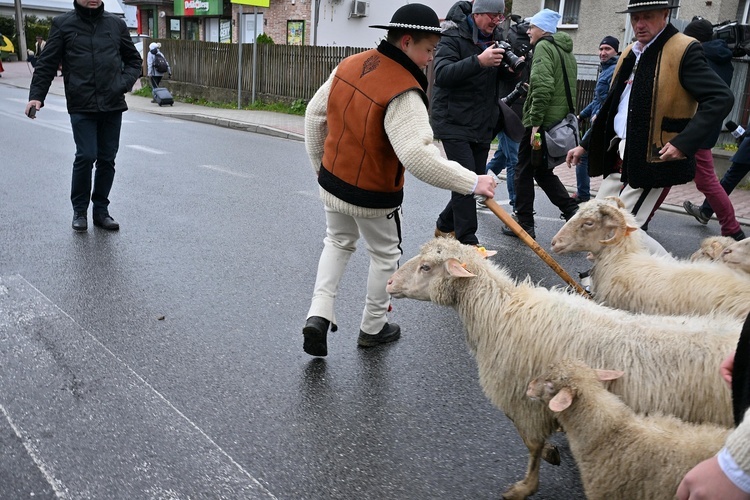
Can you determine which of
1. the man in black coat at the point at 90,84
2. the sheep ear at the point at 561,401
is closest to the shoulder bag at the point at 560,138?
the man in black coat at the point at 90,84

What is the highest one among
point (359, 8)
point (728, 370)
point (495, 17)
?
point (359, 8)

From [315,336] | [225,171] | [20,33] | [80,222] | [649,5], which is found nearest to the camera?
[315,336]

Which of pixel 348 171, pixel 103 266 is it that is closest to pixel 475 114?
A: pixel 348 171

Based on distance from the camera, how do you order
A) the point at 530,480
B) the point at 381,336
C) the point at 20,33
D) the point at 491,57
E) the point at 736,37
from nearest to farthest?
the point at 530,480
the point at 381,336
the point at 491,57
the point at 736,37
the point at 20,33

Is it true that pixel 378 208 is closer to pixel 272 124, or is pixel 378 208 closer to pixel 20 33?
pixel 272 124

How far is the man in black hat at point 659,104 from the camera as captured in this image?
4.46 metres

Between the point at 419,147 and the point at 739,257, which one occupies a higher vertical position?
the point at 419,147

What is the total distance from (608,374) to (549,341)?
0.35 m

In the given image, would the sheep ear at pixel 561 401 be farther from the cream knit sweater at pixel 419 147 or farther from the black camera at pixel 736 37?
the black camera at pixel 736 37

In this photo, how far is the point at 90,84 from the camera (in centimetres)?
679

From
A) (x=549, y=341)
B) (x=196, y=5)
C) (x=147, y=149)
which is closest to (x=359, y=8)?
(x=196, y=5)

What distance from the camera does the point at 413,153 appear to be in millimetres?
3674

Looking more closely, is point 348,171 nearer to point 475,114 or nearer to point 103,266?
point 475,114

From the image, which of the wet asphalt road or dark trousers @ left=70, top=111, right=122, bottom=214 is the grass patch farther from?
the wet asphalt road
